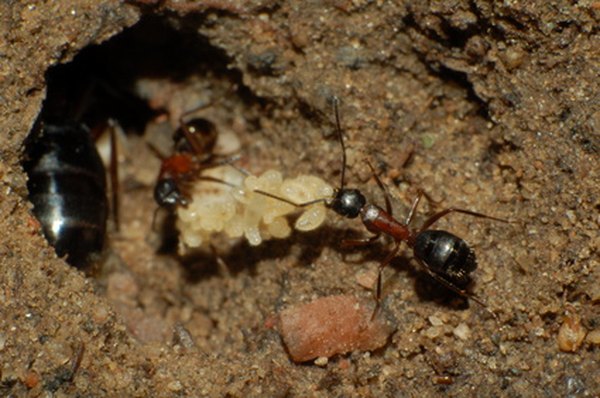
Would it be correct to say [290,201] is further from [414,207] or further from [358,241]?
[414,207]

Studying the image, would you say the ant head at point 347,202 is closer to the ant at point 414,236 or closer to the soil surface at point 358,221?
the ant at point 414,236

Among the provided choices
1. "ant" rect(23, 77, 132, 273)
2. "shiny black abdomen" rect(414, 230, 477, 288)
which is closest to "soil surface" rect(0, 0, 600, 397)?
"shiny black abdomen" rect(414, 230, 477, 288)

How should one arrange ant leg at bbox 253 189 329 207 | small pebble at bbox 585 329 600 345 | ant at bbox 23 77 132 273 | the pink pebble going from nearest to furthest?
small pebble at bbox 585 329 600 345 < the pink pebble < ant leg at bbox 253 189 329 207 < ant at bbox 23 77 132 273

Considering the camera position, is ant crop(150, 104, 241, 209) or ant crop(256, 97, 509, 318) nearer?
ant crop(256, 97, 509, 318)

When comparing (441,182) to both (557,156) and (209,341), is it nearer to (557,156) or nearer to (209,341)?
(557,156)

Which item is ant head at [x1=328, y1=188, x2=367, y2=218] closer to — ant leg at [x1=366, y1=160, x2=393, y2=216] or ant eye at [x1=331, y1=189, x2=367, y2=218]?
ant eye at [x1=331, y1=189, x2=367, y2=218]

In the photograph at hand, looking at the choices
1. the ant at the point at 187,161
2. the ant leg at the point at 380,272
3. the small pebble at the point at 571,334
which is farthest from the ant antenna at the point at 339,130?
the small pebble at the point at 571,334

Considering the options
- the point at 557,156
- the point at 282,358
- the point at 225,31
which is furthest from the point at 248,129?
the point at 557,156
